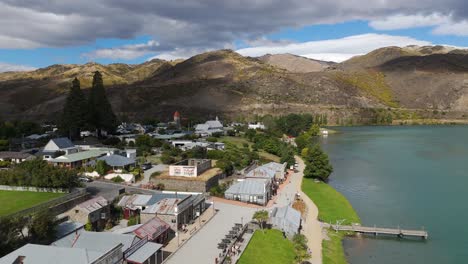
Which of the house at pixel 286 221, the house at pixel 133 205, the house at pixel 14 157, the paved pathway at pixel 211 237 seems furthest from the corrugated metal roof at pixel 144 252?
the house at pixel 14 157

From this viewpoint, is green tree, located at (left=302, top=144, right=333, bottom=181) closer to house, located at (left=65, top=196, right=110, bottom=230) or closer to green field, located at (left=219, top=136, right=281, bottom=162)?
green field, located at (left=219, top=136, right=281, bottom=162)

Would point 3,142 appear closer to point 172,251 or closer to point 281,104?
point 172,251

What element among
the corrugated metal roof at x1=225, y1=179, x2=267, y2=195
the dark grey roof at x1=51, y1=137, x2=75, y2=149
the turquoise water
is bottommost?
the turquoise water

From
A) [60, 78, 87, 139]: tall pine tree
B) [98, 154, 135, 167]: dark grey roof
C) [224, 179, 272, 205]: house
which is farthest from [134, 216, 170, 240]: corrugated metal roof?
[60, 78, 87, 139]: tall pine tree

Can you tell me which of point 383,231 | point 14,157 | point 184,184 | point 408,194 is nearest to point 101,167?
point 184,184

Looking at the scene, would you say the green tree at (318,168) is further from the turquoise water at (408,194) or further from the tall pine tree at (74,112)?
the tall pine tree at (74,112)

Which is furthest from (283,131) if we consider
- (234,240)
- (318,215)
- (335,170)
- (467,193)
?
(234,240)
